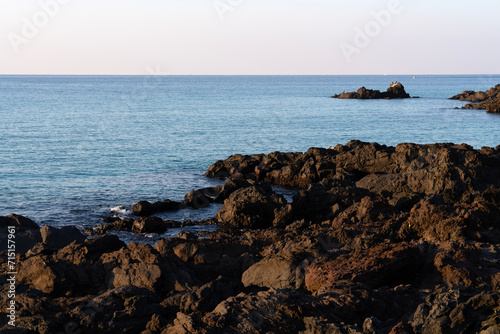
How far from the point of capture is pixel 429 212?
2000cm

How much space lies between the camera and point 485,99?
12612 cm

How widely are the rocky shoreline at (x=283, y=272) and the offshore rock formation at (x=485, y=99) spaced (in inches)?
3268

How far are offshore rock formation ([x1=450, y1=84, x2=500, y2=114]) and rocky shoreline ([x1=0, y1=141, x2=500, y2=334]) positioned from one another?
8302cm

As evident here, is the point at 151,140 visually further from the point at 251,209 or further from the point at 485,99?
the point at 485,99

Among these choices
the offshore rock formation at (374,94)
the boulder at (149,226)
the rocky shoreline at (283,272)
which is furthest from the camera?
the offshore rock formation at (374,94)

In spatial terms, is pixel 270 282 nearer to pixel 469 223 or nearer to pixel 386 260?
pixel 386 260

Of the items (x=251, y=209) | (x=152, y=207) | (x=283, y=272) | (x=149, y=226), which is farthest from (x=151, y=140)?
(x=283, y=272)

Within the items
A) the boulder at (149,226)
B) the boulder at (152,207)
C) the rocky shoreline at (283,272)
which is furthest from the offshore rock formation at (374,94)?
the boulder at (149,226)

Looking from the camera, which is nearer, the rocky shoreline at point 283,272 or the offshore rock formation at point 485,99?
the rocky shoreline at point 283,272

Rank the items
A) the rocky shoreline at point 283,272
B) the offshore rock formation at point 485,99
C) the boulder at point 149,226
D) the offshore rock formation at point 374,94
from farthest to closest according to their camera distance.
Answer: the offshore rock formation at point 374,94 → the offshore rock formation at point 485,99 → the boulder at point 149,226 → the rocky shoreline at point 283,272

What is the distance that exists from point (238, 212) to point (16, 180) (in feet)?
71.0

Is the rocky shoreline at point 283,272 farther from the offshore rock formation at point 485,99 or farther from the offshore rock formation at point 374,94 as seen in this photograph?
the offshore rock formation at point 374,94

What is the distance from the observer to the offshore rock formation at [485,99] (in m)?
104

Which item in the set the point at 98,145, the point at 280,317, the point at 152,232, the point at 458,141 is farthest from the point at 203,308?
the point at 458,141
